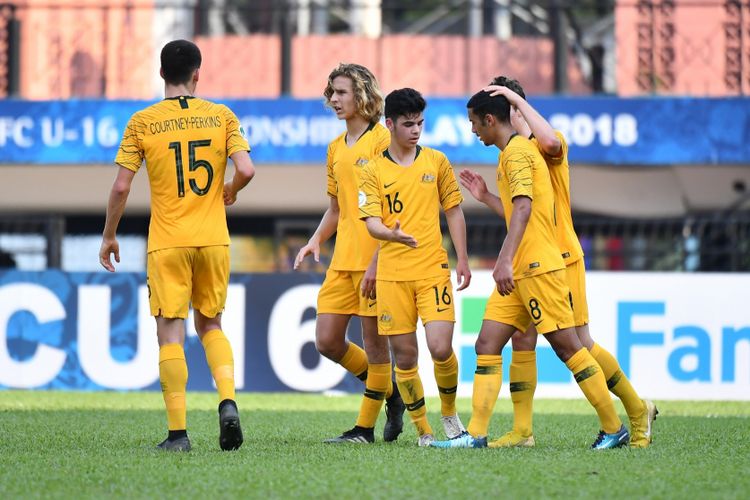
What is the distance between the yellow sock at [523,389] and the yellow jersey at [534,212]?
0.59 m

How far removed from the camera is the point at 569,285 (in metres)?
6.97

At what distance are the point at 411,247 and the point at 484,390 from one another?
838 mm

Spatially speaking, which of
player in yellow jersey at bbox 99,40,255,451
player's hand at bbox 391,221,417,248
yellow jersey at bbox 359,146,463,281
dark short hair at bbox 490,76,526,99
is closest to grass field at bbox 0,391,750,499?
player in yellow jersey at bbox 99,40,255,451

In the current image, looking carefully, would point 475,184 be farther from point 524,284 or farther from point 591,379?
point 591,379

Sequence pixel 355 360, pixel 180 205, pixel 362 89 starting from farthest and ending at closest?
pixel 355 360
pixel 362 89
pixel 180 205

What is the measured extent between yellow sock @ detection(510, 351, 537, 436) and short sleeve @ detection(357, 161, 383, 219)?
3.60ft

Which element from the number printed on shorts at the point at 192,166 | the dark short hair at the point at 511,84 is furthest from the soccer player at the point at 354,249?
the number printed on shorts at the point at 192,166

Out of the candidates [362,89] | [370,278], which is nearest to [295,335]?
[370,278]

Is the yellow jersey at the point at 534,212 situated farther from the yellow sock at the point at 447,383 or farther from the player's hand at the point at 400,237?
the yellow sock at the point at 447,383

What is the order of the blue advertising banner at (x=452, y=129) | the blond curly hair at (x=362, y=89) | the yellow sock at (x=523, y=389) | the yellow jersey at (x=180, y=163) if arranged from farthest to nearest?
the blue advertising banner at (x=452, y=129) < the blond curly hair at (x=362, y=89) < the yellow sock at (x=523, y=389) < the yellow jersey at (x=180, y=163)

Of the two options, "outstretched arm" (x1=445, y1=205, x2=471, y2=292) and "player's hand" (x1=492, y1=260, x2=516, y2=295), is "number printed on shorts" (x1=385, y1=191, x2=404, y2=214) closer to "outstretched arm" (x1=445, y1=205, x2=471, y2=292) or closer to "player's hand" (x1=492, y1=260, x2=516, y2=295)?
"outstretched arm" (x1=445, y1=205, x2=471, y2=292)

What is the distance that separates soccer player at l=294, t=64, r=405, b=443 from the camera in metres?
7.26

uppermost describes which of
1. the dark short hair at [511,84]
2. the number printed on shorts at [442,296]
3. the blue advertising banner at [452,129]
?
the blue advertising banner at [452,129]

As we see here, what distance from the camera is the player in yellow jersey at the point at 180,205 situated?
678 centimetres
